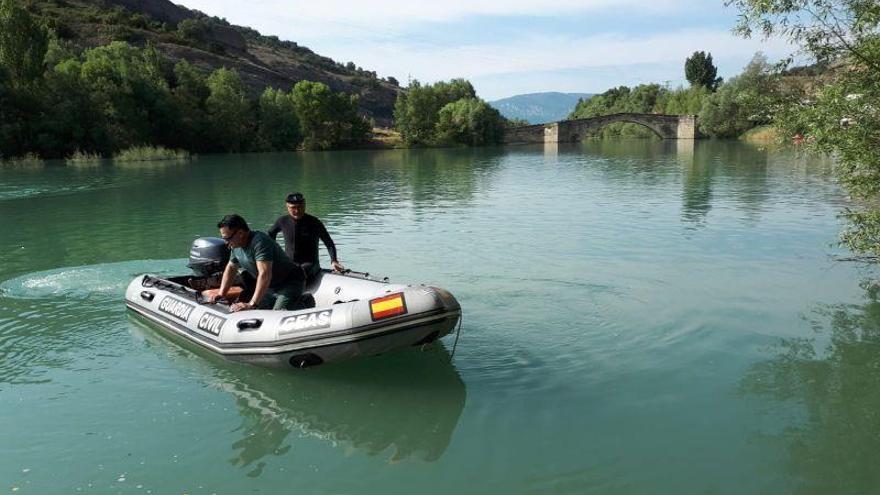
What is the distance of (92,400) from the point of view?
→ 265 inches

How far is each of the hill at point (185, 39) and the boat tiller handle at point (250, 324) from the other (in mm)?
74019

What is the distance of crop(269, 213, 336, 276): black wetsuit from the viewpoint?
27.2ft

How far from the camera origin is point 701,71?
406 ft

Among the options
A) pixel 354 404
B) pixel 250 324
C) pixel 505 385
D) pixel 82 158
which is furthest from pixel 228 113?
pixel 505 385

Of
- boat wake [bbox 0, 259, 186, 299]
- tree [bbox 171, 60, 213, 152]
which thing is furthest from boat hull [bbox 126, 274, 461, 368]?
tree [bbox 171, 60, 213, 152]

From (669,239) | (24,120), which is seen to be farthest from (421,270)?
(24,120)

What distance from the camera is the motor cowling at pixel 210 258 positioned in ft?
29.7

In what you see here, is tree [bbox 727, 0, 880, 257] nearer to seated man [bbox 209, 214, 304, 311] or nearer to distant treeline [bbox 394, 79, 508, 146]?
seated man [bbox 209, 214, 304, 311]

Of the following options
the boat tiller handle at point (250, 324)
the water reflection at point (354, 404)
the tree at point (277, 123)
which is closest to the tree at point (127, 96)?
the tree at point (277, 123)

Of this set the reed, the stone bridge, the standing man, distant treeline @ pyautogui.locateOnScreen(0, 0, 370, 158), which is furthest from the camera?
the stone bridge

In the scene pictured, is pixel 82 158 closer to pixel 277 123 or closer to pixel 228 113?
pixel 228 113

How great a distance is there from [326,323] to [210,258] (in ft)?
10.2

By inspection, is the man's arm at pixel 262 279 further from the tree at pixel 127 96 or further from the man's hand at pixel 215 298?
the tree at pixel 127 96

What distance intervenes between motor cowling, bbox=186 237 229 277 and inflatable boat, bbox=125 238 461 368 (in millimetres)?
812
